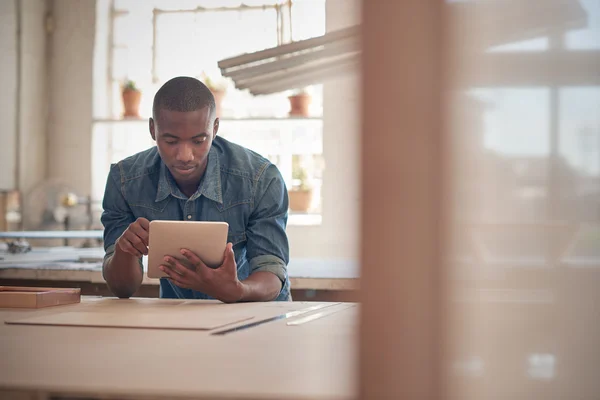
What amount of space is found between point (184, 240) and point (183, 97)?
47 cm

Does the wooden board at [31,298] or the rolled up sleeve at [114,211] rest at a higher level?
the rolled up sleeve at [114,211]

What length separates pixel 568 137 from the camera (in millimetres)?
450

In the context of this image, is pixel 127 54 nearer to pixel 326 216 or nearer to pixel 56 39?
pixel 56 39

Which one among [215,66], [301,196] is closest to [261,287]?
[301,196]

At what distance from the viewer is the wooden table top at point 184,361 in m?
0.77

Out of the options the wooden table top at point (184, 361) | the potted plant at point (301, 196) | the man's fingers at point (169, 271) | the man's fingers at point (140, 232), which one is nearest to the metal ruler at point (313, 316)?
the wooden table top at point (184, 361)

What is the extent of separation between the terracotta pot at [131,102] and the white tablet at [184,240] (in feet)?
13.4

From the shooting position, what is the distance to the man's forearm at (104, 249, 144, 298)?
186 cm

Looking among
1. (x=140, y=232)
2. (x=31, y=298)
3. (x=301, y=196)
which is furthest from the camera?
(x=301, y=196)

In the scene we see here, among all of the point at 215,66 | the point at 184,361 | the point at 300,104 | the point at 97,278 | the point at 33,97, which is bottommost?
the point at 97,278

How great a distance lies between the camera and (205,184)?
6.44ft

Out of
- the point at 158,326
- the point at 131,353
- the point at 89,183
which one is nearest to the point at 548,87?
the point at 131,353

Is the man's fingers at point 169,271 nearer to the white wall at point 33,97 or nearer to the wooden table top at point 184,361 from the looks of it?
the wooden table top at point 184,361

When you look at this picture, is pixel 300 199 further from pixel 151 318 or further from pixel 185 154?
pixel 151 318
